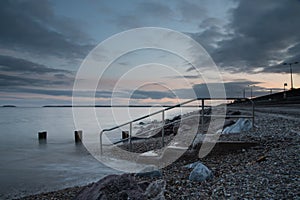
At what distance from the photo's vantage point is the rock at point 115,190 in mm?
3646

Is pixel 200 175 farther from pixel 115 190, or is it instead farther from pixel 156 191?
pixel 115 190

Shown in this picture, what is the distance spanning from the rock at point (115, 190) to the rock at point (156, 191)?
0.11 m

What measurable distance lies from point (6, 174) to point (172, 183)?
7483 mm

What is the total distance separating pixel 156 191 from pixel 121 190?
534 millimetres

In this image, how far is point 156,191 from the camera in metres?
3.88

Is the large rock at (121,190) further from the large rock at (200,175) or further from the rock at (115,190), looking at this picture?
the large rock at (200,175)

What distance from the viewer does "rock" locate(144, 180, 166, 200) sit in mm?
3734

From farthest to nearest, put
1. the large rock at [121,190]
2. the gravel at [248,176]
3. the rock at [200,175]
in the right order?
1. the rock at [200,175]
2. the large rock at [121,190]
3. the gravel at [248,176]

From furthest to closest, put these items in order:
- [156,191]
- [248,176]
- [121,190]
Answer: [248,176]
[156,191]
[121,190]

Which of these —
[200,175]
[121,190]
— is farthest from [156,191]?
[200,175]

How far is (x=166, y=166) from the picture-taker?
6.43 metres

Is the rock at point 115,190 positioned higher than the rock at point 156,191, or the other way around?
the rock at point 115,190

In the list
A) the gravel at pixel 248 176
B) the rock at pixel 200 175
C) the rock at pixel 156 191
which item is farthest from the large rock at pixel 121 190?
the rock at pixel 200 175

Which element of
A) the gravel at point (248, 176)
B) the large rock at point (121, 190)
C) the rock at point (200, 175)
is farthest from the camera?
the rock at point (200, 175)
